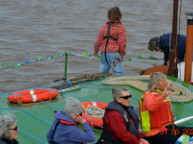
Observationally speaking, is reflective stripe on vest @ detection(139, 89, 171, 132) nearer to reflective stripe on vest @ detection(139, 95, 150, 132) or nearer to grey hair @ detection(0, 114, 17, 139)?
reflective stripe on vest @ detection(139, 95, 150, 132)

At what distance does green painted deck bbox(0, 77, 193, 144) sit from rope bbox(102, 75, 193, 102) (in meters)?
0.08

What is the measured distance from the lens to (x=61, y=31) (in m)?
14.4

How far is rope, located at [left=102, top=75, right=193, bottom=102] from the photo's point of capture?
6.00m

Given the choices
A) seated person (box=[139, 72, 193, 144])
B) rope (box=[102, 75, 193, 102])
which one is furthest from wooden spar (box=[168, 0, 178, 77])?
seated person (box=[139, 72, 193, 144])

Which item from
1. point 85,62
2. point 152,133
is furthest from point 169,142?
point 85,62

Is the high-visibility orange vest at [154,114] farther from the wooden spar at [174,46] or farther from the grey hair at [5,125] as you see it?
the wooden spar at [174,46]

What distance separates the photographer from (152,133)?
165 inches

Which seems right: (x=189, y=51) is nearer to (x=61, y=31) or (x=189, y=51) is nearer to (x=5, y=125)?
(x=5, y=125)

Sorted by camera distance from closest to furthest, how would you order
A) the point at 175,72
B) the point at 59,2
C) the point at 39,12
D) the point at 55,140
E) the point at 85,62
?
the point at 55,140 → the point at 175,72 → the point at 85,62 → the point at 39,12 → the point at 59,2

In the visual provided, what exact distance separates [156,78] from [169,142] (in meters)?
0.73

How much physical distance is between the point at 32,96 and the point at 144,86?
6.19 feet

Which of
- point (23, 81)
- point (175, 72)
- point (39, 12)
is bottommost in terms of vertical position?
point (23, 81)

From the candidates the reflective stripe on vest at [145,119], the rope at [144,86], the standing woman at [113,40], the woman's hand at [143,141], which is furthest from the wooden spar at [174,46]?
the woman's hand at [143,141]

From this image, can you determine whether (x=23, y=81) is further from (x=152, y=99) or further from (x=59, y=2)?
(x=59, y=2)
